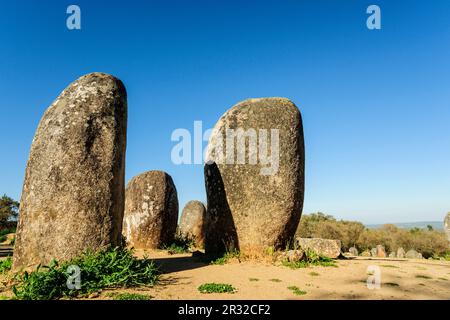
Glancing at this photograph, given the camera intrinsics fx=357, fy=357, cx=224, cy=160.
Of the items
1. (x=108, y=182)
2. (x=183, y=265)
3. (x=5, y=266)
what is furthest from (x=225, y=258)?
(x=5, y=266)

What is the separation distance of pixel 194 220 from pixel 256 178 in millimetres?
11382

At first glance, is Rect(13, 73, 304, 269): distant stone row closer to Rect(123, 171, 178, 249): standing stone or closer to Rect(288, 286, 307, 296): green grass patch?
Rect(288, 286, 307, 296): green grass patch

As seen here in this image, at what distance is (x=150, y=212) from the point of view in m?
14.8

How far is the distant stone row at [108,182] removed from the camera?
7.19 metres

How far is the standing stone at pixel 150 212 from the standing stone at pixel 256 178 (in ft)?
13.2

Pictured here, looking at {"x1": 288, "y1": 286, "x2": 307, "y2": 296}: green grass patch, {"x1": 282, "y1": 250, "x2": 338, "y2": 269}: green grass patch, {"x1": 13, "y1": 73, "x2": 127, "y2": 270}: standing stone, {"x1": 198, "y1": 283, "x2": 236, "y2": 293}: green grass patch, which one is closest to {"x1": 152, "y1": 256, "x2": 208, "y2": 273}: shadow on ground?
{"x1": 13, "y1": 73, "x2": 127, "y2": 270}: standing stone

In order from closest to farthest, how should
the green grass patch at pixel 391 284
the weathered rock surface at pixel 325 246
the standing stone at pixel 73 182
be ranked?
the standing stone at pixel 73 182 → the green grass patch at pixel 391 284 → the weathered rock surface at pixel 325 246

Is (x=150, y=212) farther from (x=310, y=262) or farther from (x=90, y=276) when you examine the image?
(x=90, y=276)

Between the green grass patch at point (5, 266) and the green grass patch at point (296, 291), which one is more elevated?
the green grass patch at point (5, 266)

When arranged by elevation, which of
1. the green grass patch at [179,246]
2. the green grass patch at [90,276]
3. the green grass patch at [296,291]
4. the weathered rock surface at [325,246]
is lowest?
the green grass patch at [179,246]

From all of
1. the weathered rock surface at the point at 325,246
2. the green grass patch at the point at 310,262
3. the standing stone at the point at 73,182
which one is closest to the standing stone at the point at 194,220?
the weathered rock surface at the point at 325,246

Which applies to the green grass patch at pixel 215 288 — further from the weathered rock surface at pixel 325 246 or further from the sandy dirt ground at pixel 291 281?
the weathered rock surface at pixel 325 246
